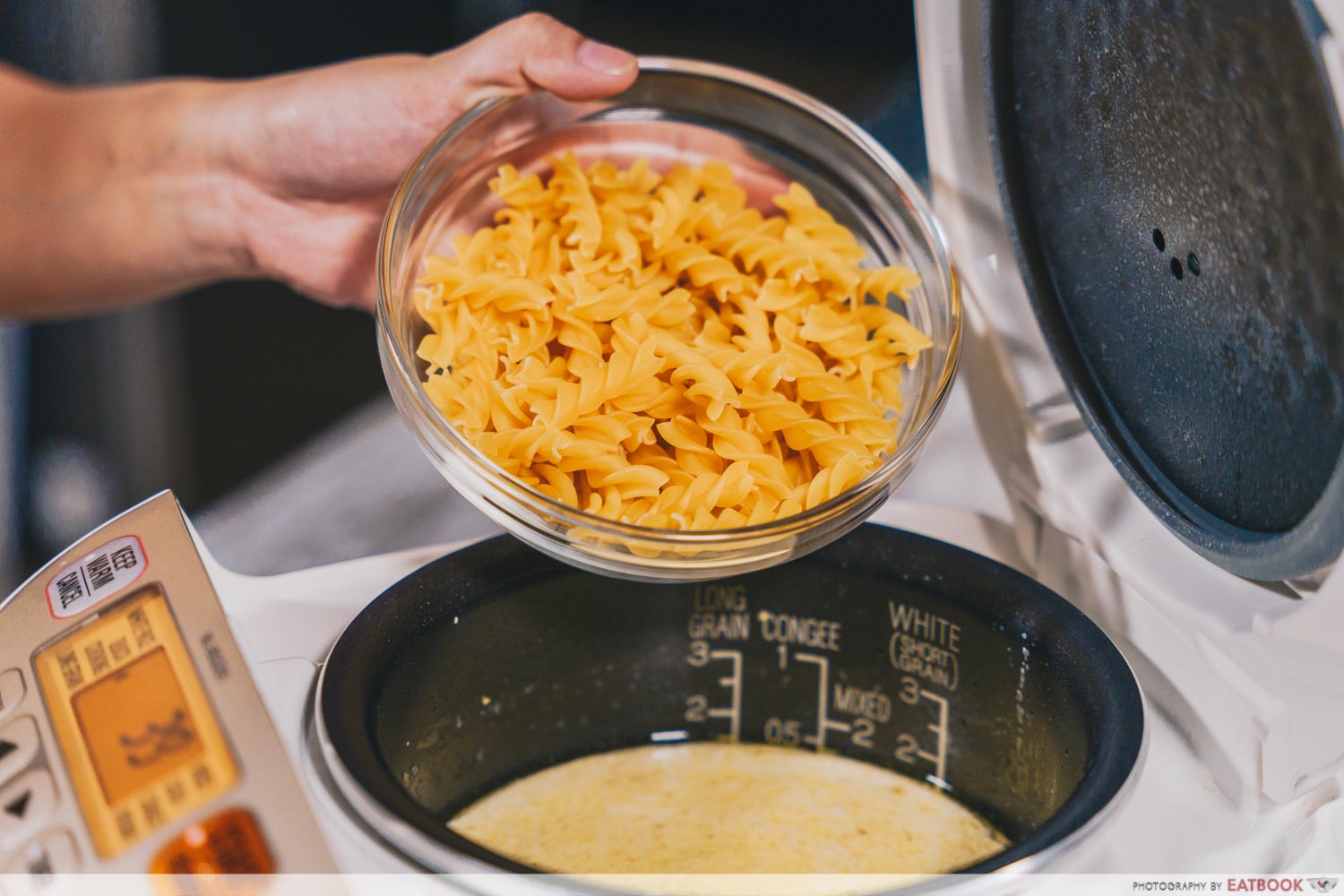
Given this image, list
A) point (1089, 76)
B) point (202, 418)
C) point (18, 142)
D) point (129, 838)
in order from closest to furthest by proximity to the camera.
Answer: point (129, 838), point (1089, 76), point (18, 142), point (202, 418)

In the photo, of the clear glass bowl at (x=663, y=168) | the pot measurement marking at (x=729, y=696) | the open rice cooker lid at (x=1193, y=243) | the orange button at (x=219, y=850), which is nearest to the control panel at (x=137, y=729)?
the orange button at (x=219, y=850)

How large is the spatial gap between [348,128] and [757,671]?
1.47 ft

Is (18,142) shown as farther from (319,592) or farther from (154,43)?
(319,592)

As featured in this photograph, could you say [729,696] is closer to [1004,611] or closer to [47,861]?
[1004,611]

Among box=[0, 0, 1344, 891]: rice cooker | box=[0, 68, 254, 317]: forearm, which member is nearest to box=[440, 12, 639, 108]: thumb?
box=[0, 0, 1344, 891]: rice cooker

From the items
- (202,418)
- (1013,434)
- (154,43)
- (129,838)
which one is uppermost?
(154,43)

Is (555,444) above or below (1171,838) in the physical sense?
above

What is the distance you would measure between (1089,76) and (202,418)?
88 centimetres

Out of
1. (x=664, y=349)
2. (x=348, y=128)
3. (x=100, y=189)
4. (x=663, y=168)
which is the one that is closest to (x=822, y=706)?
(x=664, y=349)

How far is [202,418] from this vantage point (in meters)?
1.11

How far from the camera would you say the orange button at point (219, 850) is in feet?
1.34

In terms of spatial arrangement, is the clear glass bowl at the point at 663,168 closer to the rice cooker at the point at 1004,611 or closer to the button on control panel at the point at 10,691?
the rice cooker at the point at 1004,611

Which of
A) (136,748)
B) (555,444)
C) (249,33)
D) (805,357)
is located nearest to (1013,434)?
(805,357)

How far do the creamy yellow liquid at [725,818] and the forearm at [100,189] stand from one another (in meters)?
0.53
